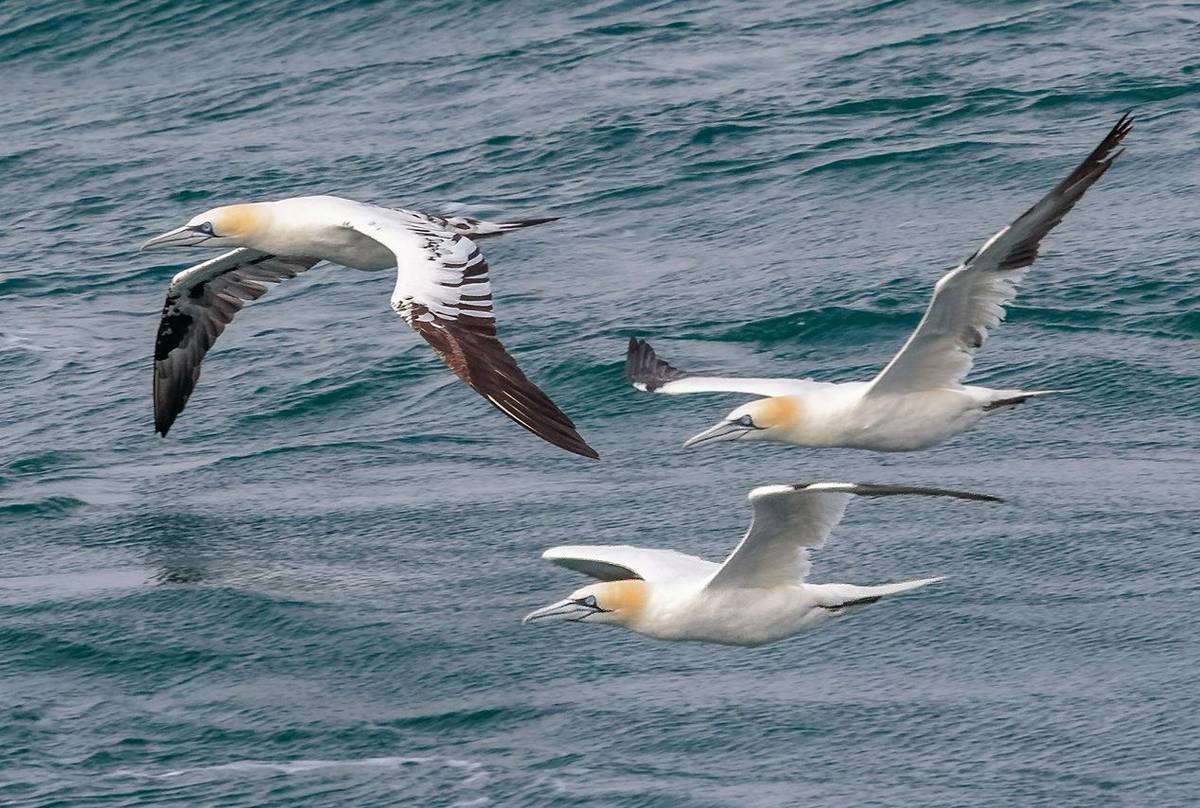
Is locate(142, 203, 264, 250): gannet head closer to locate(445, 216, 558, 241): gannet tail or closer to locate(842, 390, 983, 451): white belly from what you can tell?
locate(445, 216, 558, 241): gannet tail

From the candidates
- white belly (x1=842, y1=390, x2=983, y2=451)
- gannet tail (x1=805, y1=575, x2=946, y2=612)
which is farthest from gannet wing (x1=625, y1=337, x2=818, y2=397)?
gannet tail (x1=805, y1=575, x2=946, y2=612)

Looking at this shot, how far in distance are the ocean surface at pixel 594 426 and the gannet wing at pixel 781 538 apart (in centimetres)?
225

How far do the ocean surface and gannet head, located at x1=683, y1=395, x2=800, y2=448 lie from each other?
238 centimetres

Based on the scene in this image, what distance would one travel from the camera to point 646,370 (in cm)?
1491

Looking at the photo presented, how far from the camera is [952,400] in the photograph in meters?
13.0

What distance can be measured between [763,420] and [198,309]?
16.5ft

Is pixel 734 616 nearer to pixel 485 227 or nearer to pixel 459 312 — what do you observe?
pixel 459 312

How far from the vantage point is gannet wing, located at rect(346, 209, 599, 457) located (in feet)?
37.8

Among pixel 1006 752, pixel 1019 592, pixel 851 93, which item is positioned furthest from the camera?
pixel 851 93

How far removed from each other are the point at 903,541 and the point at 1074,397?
2.28 m

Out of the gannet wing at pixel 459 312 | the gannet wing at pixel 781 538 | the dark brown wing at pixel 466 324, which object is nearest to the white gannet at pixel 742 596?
the gannet wing at pixel 781 538

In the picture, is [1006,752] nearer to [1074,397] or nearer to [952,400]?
[952,400]

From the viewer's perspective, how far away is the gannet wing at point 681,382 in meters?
13.6

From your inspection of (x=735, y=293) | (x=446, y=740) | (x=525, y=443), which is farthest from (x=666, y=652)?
(x=735, y=293)
